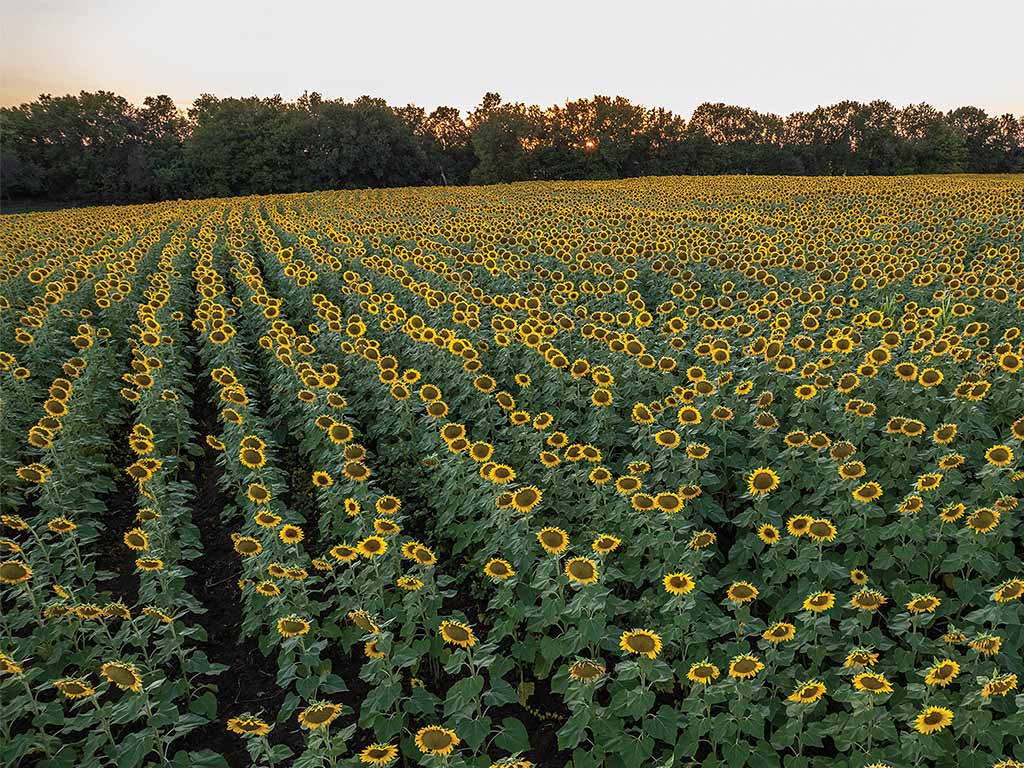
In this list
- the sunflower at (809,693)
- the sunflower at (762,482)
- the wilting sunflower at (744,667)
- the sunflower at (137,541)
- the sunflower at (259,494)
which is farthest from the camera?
the sunflower at (259,494)

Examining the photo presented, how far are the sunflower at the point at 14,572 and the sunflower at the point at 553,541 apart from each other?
11.4 feet

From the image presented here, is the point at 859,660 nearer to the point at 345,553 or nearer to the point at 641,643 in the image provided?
the point at 641,643

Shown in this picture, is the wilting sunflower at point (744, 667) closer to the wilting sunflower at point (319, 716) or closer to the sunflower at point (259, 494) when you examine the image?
the wilting sunflower at point (319, 716)

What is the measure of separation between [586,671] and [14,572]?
3.80 m

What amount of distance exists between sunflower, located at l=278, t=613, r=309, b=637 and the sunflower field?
0.01 metres

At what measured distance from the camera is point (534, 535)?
452cm

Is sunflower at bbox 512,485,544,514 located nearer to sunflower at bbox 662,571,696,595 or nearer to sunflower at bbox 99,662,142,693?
sunflower at bbox 662,571,696,595

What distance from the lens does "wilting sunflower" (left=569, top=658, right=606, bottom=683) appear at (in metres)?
3.51

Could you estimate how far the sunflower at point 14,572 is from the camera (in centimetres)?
416

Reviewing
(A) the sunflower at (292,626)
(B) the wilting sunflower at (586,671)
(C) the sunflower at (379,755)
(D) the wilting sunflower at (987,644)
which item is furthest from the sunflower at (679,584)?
(A) the sunflower at (292,626)

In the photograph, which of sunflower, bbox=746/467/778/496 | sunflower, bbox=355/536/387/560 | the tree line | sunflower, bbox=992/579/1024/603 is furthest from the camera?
the tree line

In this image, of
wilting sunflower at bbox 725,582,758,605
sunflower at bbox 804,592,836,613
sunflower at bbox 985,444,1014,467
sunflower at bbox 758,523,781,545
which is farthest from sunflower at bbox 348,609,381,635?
sunflower at bbox 985,444,1014,467

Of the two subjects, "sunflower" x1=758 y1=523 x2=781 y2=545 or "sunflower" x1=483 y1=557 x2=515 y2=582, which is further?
"sunflower" x1=758 y1=523 x2=781 y2=545

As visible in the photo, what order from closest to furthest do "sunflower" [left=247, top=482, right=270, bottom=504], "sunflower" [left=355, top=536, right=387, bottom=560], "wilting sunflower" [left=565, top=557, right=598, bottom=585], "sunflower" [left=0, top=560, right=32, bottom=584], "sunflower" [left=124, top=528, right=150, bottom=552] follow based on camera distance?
"wilting sunflower" [left=565, top=557, right=598, bottom=585], "sunflower" [left=0, top=560, right=32, bottom=584], "sunflower" [left=355, top=536, right=387, bottom=560], "sunflower" [left=124, top=528, right=150, bottom=552], "sunflower" [left=247, top=482, right=270, bottom=504]
